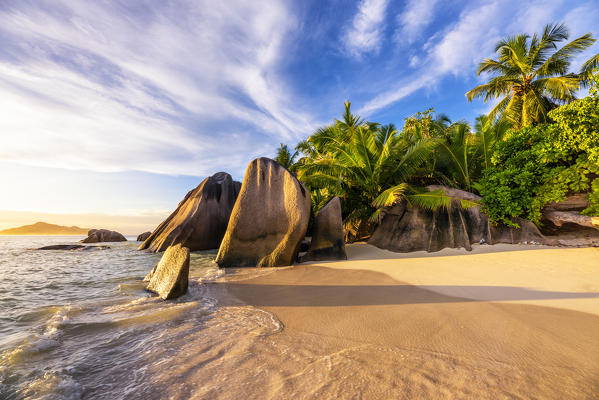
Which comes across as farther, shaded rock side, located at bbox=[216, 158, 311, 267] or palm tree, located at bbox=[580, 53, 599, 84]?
palm tree, located at bbox=[580, 53, 599, 84]

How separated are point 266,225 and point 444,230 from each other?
6.07 metres

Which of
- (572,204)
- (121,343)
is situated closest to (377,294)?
(121,343)

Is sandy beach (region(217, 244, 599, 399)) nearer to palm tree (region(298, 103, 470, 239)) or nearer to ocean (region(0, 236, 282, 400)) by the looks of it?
ocean (region(0, 236, 282, 400))

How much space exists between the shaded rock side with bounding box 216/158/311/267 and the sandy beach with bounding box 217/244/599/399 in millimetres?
2023

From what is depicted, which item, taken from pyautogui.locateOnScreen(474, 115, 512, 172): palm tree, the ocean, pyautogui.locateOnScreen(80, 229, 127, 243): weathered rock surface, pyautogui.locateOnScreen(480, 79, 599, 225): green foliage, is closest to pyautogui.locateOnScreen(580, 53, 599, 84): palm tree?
pyautogui.locateOnScreen(474, 115, 512, 172): palm tree

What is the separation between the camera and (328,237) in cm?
754

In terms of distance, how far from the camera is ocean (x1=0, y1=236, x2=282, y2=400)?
1.56 metres

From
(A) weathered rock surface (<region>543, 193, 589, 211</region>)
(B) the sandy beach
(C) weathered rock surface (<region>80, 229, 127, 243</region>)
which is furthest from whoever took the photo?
(C) weathered rock surface (<region>80, 229, 127, 243</region>)

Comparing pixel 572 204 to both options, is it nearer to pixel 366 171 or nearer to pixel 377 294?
pixel 366 171

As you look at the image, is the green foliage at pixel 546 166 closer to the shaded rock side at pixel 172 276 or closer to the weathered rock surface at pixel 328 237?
the weathered rock surface at pixel 328 237

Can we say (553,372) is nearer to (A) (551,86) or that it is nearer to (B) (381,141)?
(B) (381,141)

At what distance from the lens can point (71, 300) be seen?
12.2 ft

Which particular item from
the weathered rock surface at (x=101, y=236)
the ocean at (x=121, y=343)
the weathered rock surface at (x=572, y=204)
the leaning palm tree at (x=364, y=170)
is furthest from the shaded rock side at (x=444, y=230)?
the weathered rock surface at (x=101, y=236)

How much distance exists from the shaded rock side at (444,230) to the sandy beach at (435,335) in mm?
3184
